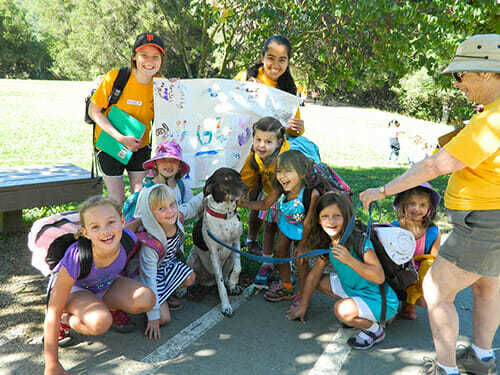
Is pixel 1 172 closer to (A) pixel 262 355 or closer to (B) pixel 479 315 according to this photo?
(A) pixel 262 355

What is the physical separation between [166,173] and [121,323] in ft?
4.82

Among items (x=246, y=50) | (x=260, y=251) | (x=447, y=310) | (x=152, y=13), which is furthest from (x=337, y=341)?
(x=152, y=13)

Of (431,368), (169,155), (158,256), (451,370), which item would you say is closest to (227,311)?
(158,256)

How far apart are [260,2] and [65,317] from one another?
16.0 ft

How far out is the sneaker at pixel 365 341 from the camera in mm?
3327

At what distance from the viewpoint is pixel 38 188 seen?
4.68 meters

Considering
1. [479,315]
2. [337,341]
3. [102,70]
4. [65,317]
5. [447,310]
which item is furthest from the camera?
[102,70]

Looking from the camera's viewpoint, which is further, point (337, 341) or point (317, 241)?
point (317, 241)

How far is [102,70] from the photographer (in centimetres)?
4741

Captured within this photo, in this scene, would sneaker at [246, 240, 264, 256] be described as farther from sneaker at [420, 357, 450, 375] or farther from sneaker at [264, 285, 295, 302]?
sneaker at [420, 357, 450, 375]

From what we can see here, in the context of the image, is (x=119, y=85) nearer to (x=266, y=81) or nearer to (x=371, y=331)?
(x=266, y=81)

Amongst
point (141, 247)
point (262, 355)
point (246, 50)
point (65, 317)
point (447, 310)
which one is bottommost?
point (262, 355)

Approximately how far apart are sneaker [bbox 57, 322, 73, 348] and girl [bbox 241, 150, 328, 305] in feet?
5.87

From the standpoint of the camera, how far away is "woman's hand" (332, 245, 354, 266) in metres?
→ 3.29
